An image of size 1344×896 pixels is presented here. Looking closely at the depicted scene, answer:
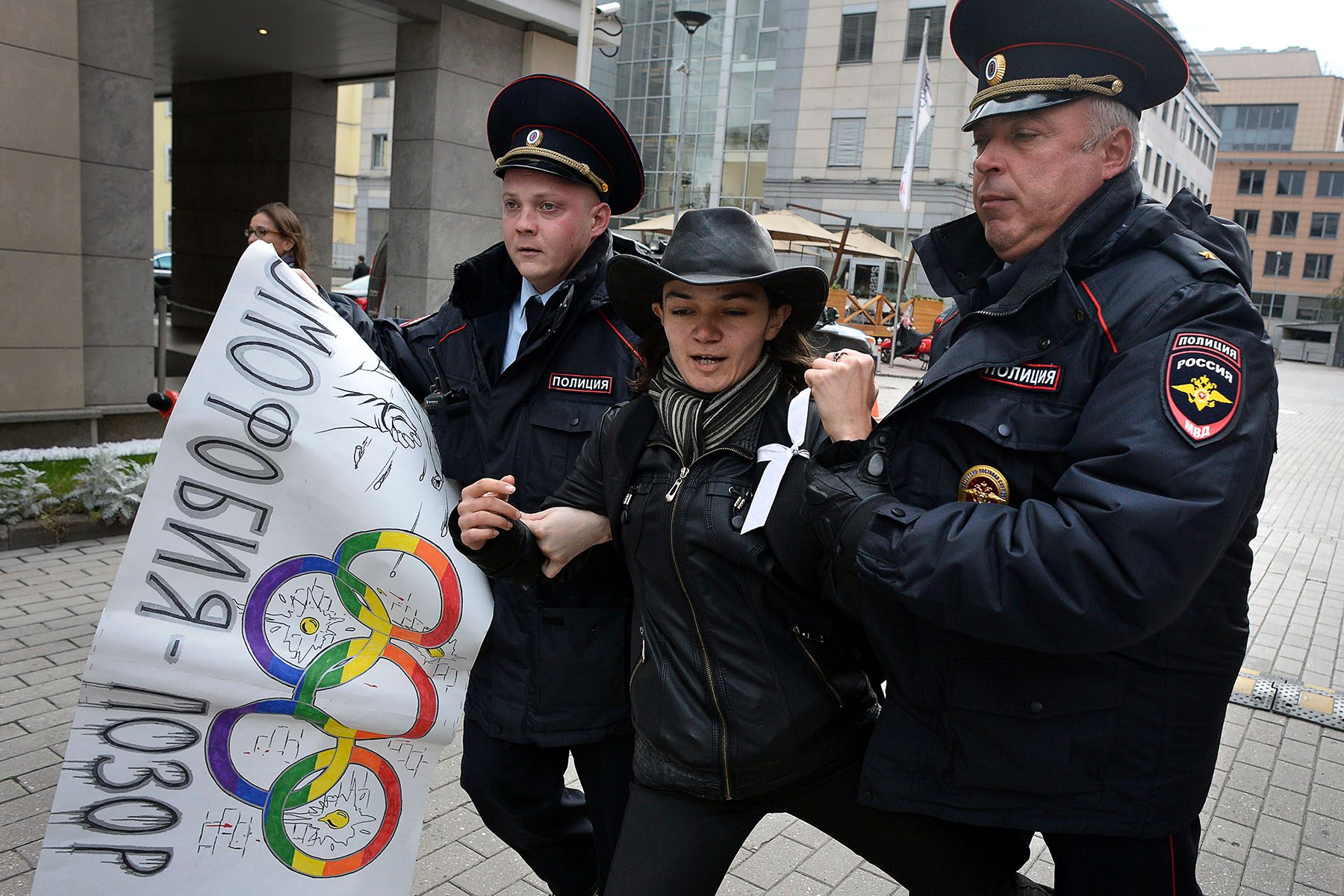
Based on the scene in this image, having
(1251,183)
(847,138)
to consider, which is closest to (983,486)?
(847,138)

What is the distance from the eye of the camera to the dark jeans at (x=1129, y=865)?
1.96m

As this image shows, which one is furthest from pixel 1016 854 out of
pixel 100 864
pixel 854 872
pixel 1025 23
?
pixel 100 864

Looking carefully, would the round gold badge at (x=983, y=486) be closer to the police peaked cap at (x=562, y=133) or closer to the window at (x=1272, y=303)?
the police peaked cap at (x=562, y=133)

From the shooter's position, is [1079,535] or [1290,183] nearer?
[1079,535]

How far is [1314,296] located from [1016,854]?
3476 inches

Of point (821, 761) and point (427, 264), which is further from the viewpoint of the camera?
point (427, 264)

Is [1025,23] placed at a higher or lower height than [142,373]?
higher

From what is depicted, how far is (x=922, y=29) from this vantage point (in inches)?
1406

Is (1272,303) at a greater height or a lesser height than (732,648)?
greater

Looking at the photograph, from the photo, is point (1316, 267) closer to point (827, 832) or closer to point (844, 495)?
point (827, 832)

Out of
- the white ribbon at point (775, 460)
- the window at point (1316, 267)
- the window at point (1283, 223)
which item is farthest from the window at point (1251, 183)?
the white ribbon at point (775, 460)

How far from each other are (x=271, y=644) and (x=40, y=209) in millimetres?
6581

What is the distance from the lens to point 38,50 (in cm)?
737

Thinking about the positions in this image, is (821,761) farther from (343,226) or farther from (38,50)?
(343,226)
